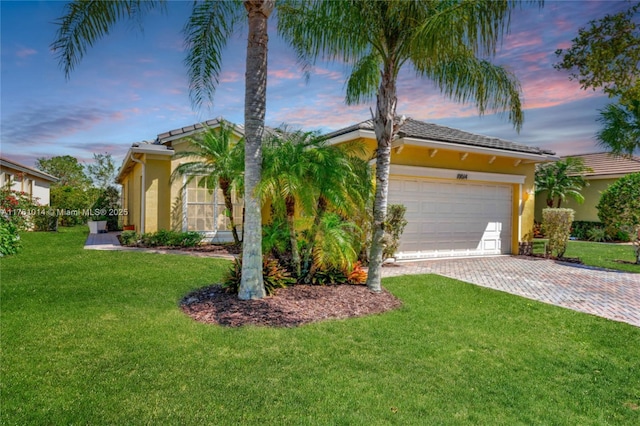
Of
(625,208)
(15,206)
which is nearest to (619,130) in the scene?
(625,208)

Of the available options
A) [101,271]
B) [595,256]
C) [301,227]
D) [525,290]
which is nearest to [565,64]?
[525,290]

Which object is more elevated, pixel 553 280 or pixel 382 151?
pixel 382 151

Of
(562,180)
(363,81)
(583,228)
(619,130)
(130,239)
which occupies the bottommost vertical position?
(130,239)

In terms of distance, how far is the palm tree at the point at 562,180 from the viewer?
2289 centimetres

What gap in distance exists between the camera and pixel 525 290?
819 cm

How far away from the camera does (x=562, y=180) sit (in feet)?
75.5

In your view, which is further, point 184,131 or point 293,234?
point 184,131

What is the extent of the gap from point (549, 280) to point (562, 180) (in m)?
16.8

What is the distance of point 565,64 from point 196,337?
6991 millimetres

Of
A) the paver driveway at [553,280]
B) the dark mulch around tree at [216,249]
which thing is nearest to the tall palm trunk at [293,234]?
the paver driveway at [553,280]

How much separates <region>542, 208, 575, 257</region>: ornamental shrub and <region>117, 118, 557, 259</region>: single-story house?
1.01m

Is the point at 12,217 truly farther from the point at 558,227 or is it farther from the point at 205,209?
the point at 558,227

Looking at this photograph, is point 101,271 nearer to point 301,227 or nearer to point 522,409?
point 301,227

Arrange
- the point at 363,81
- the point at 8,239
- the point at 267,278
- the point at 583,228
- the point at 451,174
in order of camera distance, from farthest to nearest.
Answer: the point at 583,228
the point at 451,174
the point at 8,239
the point at 363,81
the point at 267,278
